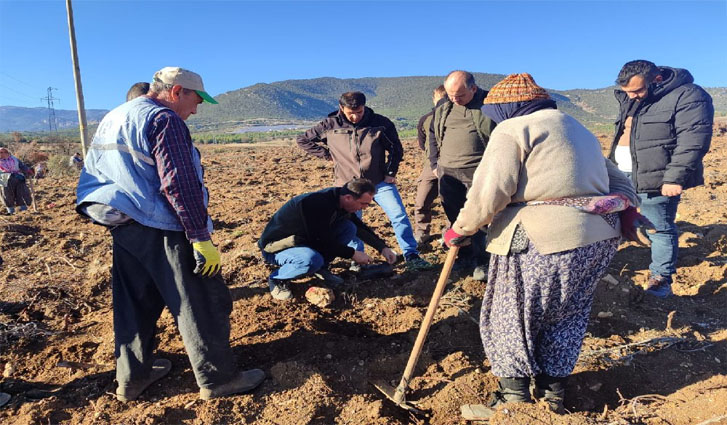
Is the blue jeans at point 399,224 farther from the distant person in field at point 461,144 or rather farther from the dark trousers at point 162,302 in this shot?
the dark trousers at point 162,302

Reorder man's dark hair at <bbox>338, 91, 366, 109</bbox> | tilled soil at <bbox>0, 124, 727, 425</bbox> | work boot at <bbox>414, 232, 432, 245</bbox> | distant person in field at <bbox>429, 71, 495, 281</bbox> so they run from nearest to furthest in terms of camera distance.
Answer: tilled soil at <bbox>0, 124, 727, 425</bbox>
distant person in field at <bbox>429, 71, 495, 281</bbox>
man's dark hair at <bbox>338, 91, 366, 109</bbox>
work boot at <bbox>414, 232, 432, 245</bbox>

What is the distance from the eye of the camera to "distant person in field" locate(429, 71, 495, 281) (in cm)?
359

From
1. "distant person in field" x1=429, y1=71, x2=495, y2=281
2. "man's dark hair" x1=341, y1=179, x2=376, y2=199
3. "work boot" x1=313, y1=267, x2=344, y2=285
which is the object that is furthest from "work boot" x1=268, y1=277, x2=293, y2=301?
"distant person in field" x1=429, y1=71, x2=495, y2=281

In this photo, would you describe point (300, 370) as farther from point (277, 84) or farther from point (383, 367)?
point (277, 84)

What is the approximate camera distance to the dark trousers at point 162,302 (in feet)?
7.26

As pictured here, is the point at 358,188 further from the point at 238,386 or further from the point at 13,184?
the point at 13,184

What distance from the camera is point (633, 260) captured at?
4.54 m

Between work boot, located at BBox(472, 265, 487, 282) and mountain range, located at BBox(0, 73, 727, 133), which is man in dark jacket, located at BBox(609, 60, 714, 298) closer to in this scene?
work boot, located at BBox(472, 265, 487, 282)

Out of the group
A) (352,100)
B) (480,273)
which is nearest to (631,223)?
(480,273)

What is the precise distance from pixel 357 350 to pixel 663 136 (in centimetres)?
275

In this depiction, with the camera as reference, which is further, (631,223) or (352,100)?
(352,100)

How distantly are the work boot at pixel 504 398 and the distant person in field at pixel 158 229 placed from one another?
1.21 meters

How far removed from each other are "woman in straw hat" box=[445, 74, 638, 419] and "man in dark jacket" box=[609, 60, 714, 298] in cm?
144

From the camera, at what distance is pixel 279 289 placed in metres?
3.69
